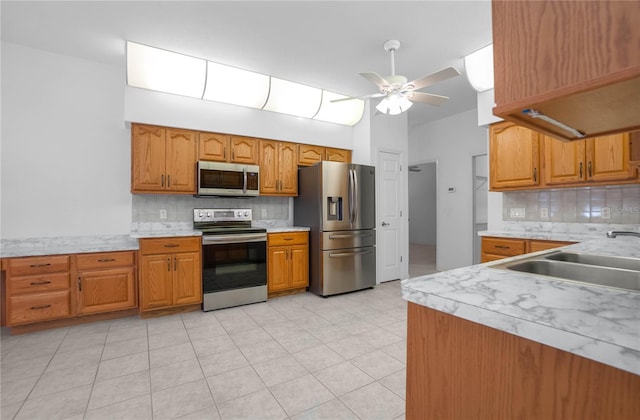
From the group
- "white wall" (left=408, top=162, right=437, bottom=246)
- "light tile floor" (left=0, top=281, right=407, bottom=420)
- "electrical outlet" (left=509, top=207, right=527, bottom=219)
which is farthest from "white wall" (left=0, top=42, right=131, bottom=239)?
"white wall" (left=408, top=162, right=437, bottom=246)

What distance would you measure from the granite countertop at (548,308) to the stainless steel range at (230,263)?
285cm

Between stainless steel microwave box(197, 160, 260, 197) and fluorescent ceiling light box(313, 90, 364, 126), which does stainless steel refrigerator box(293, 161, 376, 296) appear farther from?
fluorescent ceiling light box(313, 90, 364, 126)

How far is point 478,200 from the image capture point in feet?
17.5

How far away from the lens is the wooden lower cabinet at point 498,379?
0.56 metres

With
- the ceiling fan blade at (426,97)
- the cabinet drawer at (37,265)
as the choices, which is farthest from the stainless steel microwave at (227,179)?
the ceiling fan blade at (426,97)

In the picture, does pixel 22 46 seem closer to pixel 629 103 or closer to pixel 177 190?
pixel 177 190

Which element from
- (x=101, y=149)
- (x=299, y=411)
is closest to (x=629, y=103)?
(x=299, y=411)

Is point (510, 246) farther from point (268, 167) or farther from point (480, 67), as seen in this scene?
point (268, 167)

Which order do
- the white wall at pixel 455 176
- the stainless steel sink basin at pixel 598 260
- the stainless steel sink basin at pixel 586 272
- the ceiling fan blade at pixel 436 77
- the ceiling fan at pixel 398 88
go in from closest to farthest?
the stainless steel sink basin at pixel 586 272
the stainless steel sink basin at pixel 598 260
the ceiling fan blade at pixel 436 77
the ceiling fan at pixel 398 88
the white wall at pixel 455 176

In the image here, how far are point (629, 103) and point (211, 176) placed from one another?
11.6ft

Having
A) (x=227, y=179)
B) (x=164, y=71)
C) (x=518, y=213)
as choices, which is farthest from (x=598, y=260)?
(x=164, y=71)

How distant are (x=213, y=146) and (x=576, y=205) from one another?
4.09 m

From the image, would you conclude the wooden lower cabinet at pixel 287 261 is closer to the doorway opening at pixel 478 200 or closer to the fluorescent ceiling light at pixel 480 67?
the fluorescent ceiling light at pixel 480 67

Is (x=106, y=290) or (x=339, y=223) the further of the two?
(x=339, y=223)
